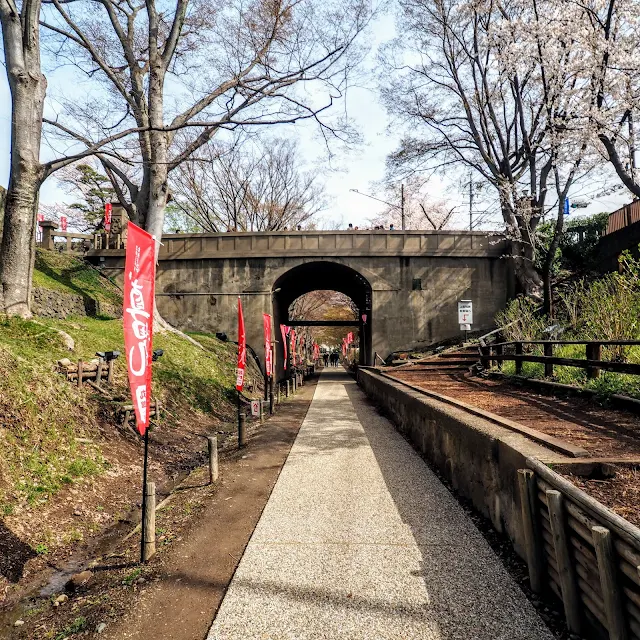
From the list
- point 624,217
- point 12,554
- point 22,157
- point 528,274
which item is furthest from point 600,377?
point 624,217

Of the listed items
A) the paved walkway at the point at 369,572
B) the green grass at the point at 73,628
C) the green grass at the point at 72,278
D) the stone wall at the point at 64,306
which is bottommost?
the green grass at the point at 73,628

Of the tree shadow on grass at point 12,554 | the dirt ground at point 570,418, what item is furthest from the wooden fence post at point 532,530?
the tree shadow on grass at point 12,554

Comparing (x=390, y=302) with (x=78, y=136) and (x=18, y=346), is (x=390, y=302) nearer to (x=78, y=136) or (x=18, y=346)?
(x=78, y=136)

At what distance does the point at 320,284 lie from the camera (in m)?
30.5

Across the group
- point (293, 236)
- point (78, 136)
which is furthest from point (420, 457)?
point (293, 236)

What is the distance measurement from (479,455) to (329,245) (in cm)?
1815

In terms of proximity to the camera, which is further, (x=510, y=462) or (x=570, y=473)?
(x=510, y=462)

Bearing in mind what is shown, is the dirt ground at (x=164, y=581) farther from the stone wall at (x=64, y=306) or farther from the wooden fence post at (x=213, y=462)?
the stone wall at (x=64, y=306)

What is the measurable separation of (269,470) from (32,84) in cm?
992

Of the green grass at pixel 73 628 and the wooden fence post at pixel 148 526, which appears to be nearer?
the green grass at pixel 73 628

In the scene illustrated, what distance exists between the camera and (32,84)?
9.35 meters

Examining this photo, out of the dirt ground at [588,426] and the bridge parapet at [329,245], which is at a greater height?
the bridge parapet at [329,245]

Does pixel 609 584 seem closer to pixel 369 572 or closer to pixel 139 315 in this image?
pixel 369 572

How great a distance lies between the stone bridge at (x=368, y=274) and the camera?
71.0ft
